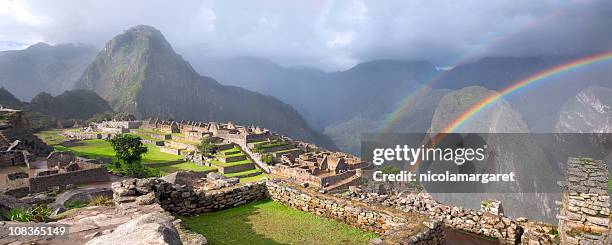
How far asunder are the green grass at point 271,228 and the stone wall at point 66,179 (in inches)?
774

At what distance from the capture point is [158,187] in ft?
26.0

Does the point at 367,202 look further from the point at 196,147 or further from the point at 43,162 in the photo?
the point at 196,147

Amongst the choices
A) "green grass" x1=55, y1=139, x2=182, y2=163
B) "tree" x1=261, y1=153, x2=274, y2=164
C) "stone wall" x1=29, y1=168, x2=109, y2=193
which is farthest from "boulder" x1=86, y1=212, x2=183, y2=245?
"green grass" x1=55, y1=139, x2=182, y2=163

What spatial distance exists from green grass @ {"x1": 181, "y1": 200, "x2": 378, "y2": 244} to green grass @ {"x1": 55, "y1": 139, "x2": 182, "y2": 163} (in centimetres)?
4279

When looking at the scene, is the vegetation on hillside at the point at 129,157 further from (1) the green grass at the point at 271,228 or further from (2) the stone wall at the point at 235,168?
(1) the green grass at the point at 271,228

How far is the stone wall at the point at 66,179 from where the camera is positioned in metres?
21.3

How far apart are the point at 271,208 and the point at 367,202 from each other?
2.52 metres

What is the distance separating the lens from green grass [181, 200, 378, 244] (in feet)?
22.3

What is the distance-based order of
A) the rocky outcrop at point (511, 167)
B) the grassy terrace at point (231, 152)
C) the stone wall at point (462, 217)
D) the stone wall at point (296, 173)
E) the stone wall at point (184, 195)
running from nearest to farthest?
the stone wall at point (462, 217) → the stone wall at point (184, 195) → the stone wall at point (296, 173) → the rocky outcrop at point (511, 167) → the grassy terrace at point (231, 152)

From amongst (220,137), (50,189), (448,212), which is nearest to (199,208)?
(448,212)

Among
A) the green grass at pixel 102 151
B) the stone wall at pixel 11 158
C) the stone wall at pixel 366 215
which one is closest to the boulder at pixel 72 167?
the stone wall at pixel 11 158

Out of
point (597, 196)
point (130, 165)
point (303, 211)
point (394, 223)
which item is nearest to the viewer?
point (597, 196)

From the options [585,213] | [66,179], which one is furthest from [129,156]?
[585,213]

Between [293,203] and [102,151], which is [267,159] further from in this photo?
[293,203]
